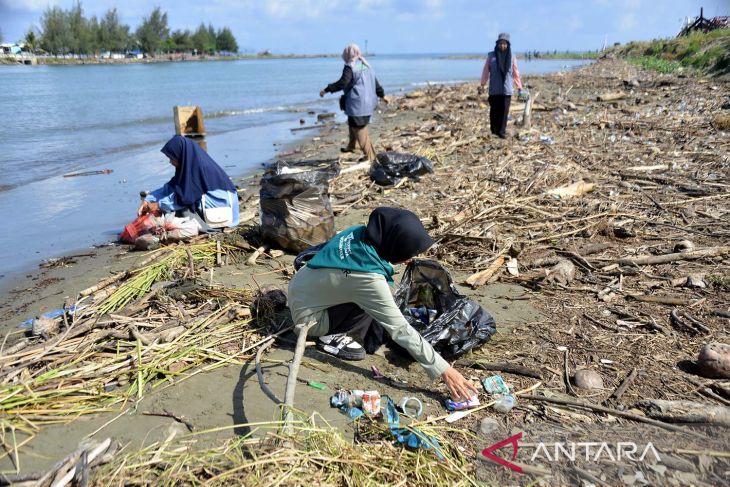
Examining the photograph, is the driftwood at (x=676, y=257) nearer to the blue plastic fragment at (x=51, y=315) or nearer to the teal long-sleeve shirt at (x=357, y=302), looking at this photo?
the teal long-sleeve shirt at (x=357, y=302)

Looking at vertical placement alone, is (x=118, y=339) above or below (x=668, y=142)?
below

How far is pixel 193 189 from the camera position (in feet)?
20.9

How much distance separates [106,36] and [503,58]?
351 ft

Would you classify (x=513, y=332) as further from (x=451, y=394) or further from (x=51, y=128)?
(x=51, y=128)

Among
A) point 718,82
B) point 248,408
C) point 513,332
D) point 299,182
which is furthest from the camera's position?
point 718,82

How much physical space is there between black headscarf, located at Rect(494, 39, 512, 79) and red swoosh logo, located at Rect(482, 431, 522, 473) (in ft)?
30.6

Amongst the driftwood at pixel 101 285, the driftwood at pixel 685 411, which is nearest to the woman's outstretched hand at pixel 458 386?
the driftwood at pixel 685 411

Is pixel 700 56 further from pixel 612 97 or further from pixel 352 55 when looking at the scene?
pixel 352 55

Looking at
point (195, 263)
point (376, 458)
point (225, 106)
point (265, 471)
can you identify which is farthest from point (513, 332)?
point (225, 106)

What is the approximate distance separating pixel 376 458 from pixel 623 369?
1.98 meters

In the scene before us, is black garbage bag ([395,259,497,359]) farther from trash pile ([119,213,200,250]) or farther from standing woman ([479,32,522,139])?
standing woman ([479,32,522,139])

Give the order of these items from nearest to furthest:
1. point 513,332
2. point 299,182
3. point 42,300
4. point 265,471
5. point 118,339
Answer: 1. point 265,471
2. point 118,339
3. point 513,332
4. point 42,300
5. point 299,182

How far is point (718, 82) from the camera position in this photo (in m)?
17.1

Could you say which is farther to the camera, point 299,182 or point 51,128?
point 51,128
